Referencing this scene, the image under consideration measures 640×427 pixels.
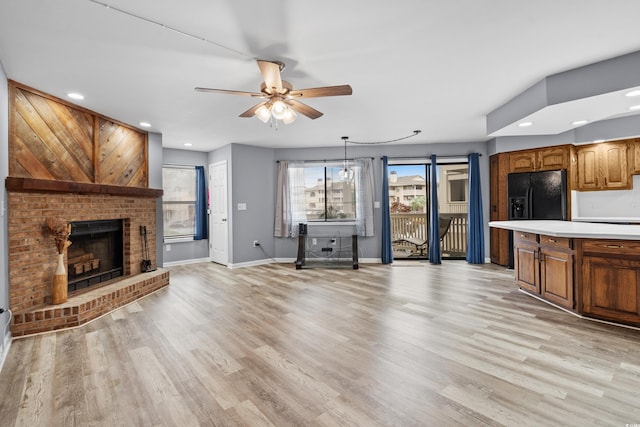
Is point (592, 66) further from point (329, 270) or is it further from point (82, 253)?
point (82, 253)

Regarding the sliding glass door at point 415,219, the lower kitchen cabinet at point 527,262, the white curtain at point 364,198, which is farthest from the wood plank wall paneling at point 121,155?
the lower kitchen cabinet at point 527,262

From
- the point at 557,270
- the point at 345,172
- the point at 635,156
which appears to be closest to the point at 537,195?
the point at 635,156

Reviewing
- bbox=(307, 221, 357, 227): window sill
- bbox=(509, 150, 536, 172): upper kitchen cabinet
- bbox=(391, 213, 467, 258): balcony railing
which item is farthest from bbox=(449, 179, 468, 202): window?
bbox=(307, 221, 357, 227): window sill

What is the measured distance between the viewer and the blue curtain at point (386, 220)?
6141 millimetres

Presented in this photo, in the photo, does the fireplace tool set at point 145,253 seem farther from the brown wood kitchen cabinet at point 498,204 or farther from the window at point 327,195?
the brown wood kitchen cabinet at point 498,204

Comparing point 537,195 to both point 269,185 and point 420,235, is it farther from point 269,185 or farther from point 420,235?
point 269,185

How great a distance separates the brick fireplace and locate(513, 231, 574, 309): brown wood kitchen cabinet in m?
5.05

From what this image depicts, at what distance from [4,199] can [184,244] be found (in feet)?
12.6

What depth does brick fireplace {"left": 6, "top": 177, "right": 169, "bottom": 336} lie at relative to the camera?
283 cm

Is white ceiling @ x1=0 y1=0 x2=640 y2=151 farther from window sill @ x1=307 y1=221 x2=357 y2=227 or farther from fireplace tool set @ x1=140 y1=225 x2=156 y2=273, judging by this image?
window sill @ x1=307 y1=221 x2=357 y2=227

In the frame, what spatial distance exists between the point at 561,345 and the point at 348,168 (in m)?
4.52

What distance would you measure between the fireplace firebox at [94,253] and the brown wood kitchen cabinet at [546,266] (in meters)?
5.48

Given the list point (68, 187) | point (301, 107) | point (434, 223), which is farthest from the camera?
point (434, 223)

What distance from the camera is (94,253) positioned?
397cm
